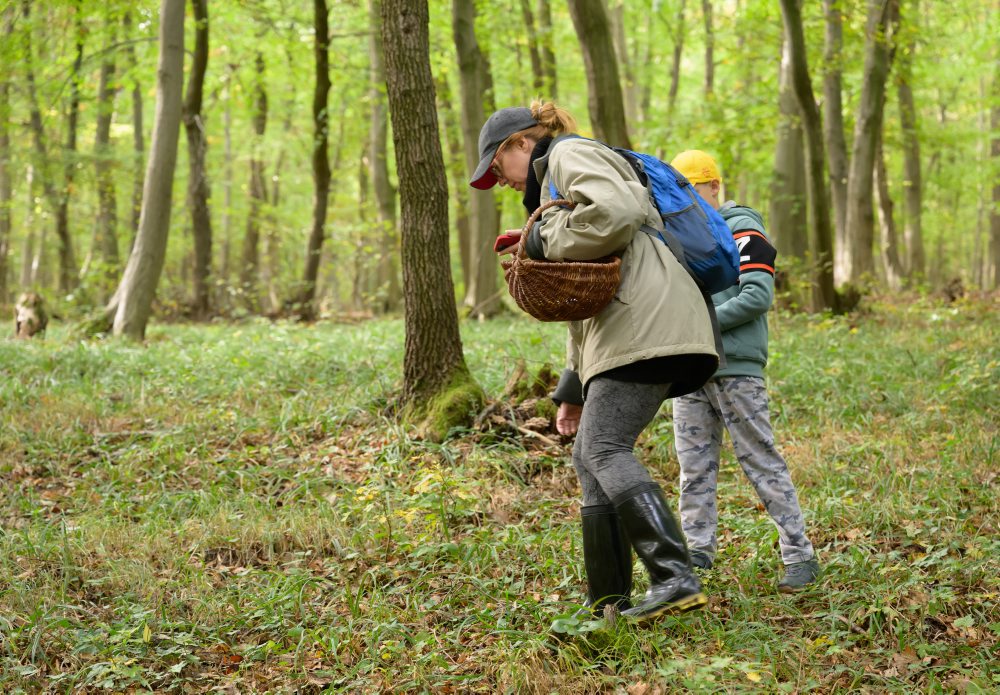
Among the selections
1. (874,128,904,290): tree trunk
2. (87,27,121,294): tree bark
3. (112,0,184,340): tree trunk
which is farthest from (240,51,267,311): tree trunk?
(874,128,904,290): tree trunk

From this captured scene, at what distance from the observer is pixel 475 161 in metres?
13.1

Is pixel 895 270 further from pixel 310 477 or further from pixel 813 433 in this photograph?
pixel 310 477

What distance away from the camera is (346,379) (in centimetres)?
758

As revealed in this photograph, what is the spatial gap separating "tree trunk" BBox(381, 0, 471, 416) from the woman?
2.77 m

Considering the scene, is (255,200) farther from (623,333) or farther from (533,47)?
(623,333)

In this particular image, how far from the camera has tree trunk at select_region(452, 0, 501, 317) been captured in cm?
1295

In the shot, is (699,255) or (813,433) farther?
(813,433)

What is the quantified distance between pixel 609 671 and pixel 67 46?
48.6ft

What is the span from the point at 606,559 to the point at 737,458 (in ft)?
3.17

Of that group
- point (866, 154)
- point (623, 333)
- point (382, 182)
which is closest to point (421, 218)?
point (623, 333)

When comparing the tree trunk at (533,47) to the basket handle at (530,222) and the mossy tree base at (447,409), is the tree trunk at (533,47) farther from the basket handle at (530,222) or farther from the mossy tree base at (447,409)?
the basket handle at (530,222)

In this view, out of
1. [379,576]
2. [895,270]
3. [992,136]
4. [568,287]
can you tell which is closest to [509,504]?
[379,576]

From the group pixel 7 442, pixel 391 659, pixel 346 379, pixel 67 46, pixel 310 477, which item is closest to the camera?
pixel 391 659

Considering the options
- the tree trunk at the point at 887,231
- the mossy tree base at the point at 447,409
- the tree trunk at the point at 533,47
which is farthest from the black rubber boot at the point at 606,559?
the tree trunk at the point at 887,231
